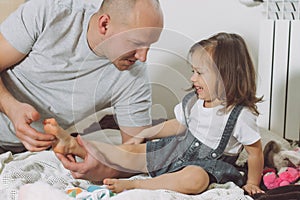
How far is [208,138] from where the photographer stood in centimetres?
100

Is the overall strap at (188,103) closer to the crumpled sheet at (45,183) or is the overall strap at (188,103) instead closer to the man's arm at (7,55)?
the crumpled sheet at (45,183)

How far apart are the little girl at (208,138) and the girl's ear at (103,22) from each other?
0.59 feet

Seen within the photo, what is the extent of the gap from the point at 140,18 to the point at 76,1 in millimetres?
271

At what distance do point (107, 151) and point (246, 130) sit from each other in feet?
0.85

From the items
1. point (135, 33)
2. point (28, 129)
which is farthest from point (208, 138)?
point (28, 129)

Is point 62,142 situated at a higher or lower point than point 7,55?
lower

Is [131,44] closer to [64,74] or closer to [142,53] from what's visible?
[142,53]

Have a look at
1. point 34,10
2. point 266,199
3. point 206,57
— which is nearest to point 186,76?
point 206,57

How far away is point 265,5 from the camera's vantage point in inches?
57.4

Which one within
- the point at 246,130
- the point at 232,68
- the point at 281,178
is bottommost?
the point at 281,178

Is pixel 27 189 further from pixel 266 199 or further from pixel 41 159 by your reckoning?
pixel 266 199

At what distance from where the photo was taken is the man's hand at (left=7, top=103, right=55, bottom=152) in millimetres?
1038

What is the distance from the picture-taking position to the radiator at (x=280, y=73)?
4.63ft

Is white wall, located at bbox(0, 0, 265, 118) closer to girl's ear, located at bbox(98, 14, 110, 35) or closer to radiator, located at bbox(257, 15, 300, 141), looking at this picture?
radiator, located at bbox(257, 15, 300, 141)
